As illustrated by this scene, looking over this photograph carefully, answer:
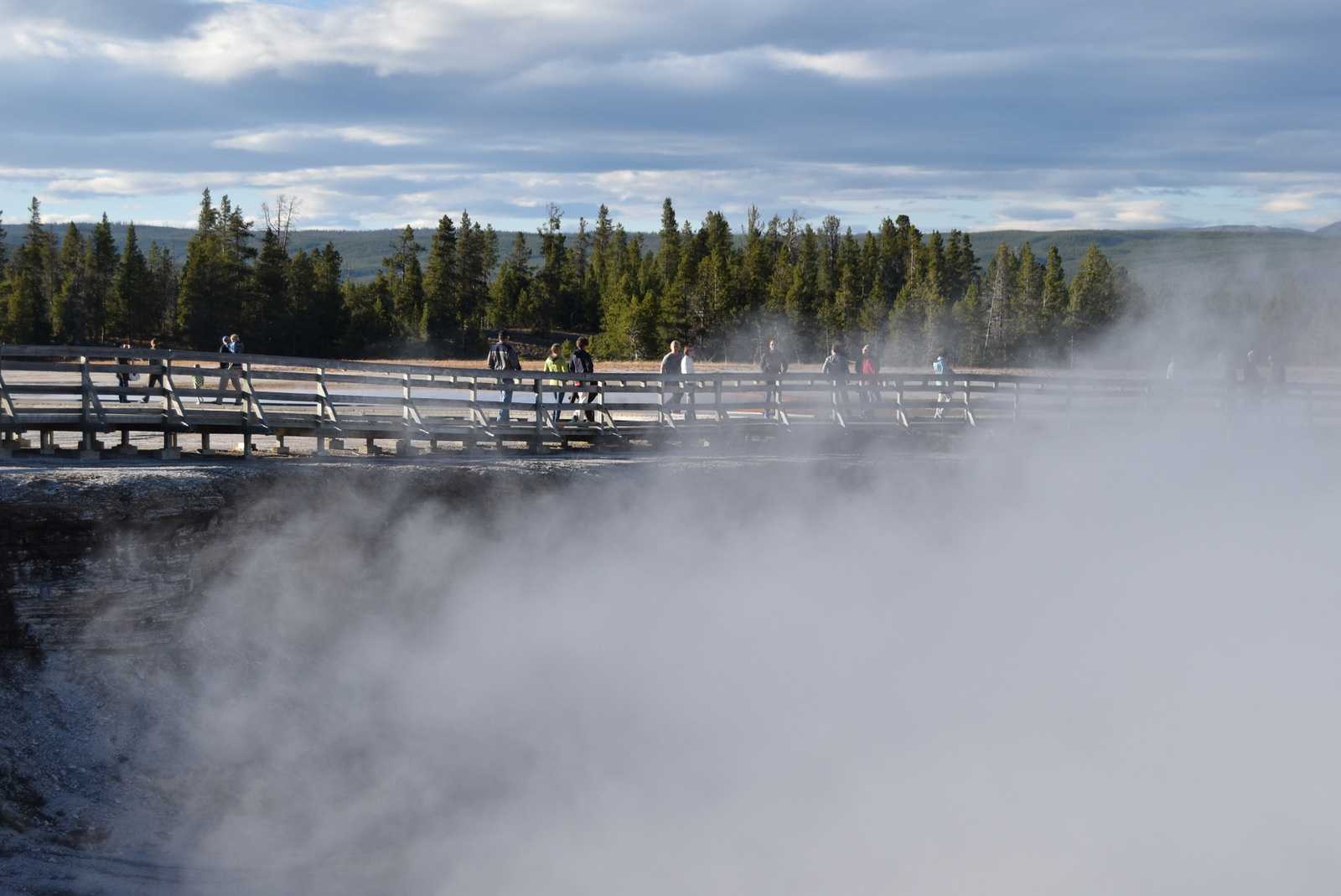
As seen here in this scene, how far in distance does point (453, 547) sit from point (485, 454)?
1773mm

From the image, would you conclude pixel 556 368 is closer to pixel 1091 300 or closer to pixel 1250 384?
pixel 1250 384

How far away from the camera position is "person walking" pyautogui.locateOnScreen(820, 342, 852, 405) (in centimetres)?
1689

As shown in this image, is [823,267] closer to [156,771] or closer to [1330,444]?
[1330,444]

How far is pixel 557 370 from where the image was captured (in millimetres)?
16109

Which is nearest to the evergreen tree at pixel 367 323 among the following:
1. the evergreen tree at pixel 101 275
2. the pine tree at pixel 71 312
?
the evergreen tree at pixel 101 275

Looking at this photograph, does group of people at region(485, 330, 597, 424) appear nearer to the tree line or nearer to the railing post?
the railing post

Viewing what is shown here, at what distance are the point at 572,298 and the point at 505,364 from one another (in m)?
78.3

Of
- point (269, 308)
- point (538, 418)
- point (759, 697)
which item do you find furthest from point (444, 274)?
point (759, 697)

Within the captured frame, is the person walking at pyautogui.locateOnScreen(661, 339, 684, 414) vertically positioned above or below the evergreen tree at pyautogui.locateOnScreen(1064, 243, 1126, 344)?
below

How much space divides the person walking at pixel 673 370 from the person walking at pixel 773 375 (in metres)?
1.37

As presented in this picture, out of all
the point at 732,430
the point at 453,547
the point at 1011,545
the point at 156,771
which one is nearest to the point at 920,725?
the point at 1011,545

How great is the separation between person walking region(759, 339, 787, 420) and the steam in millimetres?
1798

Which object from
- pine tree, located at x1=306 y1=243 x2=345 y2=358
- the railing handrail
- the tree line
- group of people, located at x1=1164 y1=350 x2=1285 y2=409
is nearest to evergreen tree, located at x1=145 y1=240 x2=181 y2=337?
the tree line

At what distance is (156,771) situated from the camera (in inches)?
405
